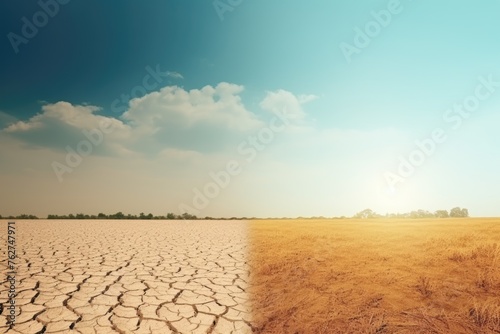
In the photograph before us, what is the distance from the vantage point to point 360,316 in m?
2.92

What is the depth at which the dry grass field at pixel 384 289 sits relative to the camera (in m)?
2.78

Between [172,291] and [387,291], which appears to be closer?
[387,291]

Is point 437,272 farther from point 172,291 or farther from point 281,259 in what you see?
point 172,291

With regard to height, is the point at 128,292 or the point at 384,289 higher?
the point at 384,289

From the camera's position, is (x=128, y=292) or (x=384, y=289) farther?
(x=128, y=292)

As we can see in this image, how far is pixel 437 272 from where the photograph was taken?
12.8ft

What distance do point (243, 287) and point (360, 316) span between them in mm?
1785

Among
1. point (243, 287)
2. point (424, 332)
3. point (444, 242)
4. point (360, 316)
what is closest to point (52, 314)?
point (243, 287)

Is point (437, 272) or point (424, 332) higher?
point (437, 272)

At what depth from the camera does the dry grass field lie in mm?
2777

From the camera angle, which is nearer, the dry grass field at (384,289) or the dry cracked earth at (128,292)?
the dry grass field at (384,289)

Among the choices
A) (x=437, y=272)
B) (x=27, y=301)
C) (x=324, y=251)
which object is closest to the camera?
(x=27, y=301)

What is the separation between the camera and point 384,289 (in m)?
3.53

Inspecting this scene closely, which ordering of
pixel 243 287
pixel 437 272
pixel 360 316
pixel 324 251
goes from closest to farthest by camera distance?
1. pixel 360 316
2. pixel 437 272
3. pixel 243 287
4. pixel 324 251
